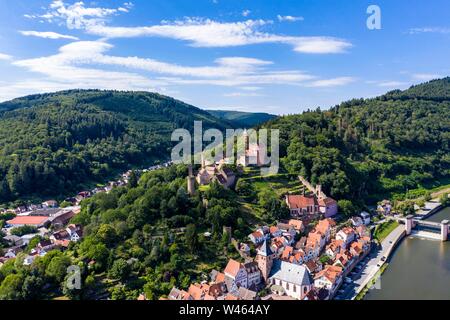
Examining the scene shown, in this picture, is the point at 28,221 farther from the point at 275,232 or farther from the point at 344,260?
the point at 344,260

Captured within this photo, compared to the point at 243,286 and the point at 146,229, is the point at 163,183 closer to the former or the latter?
the point at 146,229

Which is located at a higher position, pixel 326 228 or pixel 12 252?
pixel 326 228

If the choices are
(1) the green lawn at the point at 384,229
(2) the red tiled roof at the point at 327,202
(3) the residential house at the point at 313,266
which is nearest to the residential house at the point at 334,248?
(3) the residential house at the point at 313,266

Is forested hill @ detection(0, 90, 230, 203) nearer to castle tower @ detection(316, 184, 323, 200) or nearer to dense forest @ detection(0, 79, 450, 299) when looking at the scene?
dense forest @ detection(0, 79, 450, 299)

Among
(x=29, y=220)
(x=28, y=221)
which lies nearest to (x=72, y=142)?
(x=29, y=220)

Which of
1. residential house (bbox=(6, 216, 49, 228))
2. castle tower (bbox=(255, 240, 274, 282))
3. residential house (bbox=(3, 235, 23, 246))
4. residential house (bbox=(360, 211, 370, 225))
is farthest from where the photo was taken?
residential house (bbox=(6, 216, 49, 228))

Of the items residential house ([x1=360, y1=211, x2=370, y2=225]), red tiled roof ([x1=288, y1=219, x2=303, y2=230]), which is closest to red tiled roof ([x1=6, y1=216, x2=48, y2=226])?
red tiled roof ([x1=288, y1=219, x2=303, y2=230])
